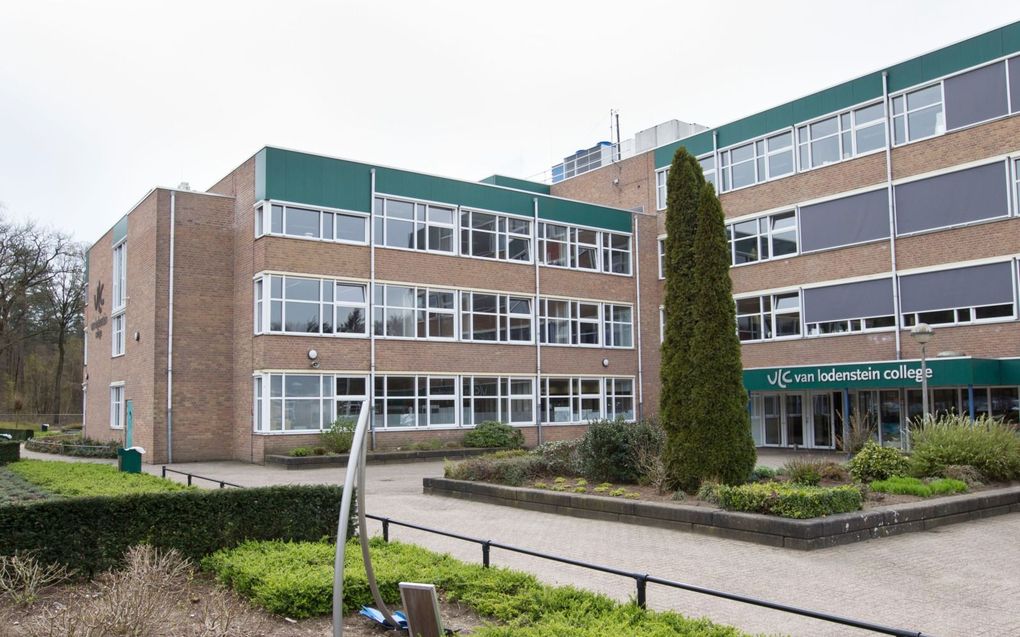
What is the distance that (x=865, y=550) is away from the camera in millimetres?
10836

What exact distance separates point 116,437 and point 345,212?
43.4ft

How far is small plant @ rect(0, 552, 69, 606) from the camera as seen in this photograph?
7.73 metres

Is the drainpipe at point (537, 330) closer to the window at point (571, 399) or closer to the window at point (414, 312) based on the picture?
the window at point (571, 399)

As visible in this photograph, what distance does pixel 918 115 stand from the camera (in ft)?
87.6

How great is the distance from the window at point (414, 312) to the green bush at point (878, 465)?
16.9m

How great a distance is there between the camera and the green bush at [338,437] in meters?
25.5

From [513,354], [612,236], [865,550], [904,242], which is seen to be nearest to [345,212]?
[513,354]

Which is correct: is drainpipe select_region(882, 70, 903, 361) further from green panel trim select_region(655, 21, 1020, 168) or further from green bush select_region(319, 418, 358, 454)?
green bush select_region(319, 418, 358, 454)

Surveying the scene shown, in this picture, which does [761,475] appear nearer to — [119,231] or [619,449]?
[619,449]

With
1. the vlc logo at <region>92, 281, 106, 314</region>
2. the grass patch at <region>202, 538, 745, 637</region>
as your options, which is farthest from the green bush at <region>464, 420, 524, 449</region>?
the grass patch at <region>202, 538, 745, 637</region>

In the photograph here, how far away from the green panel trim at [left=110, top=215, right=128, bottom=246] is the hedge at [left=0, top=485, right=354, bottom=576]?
81.5 ft

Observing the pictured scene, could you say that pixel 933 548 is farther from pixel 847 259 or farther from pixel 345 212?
pixel 345 212

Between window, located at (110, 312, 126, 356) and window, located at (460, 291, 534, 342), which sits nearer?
window, located at (460, 291, 534, 342)

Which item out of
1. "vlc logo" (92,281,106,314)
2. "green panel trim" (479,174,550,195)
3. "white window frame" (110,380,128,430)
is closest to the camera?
"white window frame" (110,380,128,430)
